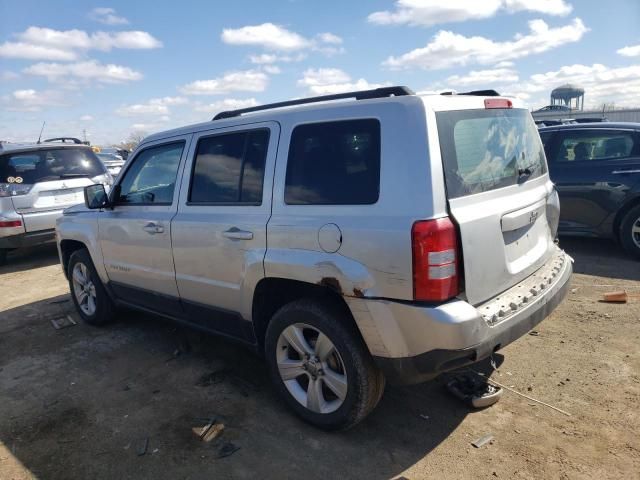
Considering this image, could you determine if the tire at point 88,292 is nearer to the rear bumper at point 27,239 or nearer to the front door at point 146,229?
the front door at point 146,229

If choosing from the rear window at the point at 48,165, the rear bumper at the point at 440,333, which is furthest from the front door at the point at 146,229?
the rear window at the point at 48,165

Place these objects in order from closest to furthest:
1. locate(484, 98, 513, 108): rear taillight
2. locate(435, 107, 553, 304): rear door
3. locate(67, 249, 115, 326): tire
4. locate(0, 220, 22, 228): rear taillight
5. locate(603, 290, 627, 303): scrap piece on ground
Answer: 1. locate(435, 107, 553, 304): rear door
2. locate(484, 98, 513, 108): rear taillight
3. locate(603, 290, 627, 303): scrap piece on ground
4. locate(67, 249, 115, 326): tire
5. locate(0, 220, 22, 228): rear taillight

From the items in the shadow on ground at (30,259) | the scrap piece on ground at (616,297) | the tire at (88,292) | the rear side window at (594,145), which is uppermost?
the rear side window at (594,145)

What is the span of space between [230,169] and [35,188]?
5595mm

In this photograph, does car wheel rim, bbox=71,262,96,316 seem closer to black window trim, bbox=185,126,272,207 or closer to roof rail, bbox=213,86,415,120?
black window trim, bbox=185,126,272,207

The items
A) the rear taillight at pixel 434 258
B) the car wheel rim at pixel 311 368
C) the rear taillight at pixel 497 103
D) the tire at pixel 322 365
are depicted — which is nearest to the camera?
the rear taillight at pixel 434 258

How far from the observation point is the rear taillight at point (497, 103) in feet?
9.77

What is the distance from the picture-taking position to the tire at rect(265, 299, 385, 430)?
8.97 feet

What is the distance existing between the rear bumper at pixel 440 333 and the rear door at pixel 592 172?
14.0 feet

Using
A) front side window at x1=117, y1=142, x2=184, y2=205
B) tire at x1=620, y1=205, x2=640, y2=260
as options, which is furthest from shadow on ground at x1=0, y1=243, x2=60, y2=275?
tire at x1=620, y1=205, x2=640, y2=260

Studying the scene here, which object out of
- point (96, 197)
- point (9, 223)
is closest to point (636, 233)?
point (96, 197)

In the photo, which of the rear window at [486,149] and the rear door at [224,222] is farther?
the rear door at [224,222]

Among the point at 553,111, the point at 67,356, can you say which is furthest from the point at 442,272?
the point at 553,111

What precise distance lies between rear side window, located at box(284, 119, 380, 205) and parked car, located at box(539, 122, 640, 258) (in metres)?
4.78
